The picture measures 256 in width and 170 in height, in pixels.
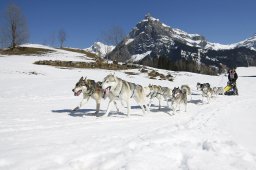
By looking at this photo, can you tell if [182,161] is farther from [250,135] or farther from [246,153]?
[250,135]

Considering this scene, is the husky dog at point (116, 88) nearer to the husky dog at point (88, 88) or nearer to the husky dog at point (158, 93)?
the husky dog at point (88, 88)

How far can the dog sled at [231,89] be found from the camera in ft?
74.3

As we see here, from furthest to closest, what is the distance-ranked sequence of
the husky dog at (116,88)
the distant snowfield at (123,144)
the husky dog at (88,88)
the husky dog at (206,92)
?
the husky dog at (206,92), the husky dog at (88,88), the husky dog at (116,88), the distant snowfield at (123,144)

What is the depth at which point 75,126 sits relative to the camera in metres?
8.61

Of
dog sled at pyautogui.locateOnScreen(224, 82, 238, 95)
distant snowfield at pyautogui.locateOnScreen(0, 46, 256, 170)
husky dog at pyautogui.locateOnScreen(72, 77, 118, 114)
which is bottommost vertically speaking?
distant snowfield at pyautogui.locateOnScreen(0, 46, 256, 170)

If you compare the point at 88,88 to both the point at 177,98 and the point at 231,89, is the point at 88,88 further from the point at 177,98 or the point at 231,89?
the point at 231,89

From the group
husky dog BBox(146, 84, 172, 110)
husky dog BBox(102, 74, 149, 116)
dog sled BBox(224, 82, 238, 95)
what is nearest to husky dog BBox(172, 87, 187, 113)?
husky dog BBox(146, 84, 172, 110)

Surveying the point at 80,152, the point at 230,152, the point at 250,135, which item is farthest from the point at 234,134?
→ the point at 80,152

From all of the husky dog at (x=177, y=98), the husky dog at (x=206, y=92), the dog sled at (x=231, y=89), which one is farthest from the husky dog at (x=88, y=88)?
the dog sled at (x=231, y=89)

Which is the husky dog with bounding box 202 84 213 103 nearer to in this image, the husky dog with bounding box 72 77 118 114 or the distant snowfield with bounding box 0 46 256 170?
the distant snowfield with bounding box 0 46 256 170

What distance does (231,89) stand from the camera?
22906 mm

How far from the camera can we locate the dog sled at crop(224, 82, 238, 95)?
22.6m

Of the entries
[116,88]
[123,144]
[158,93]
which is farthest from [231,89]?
[123,144]

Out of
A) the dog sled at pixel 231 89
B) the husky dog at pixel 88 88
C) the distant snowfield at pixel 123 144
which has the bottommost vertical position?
the distant snowfield at pixel 123 144
